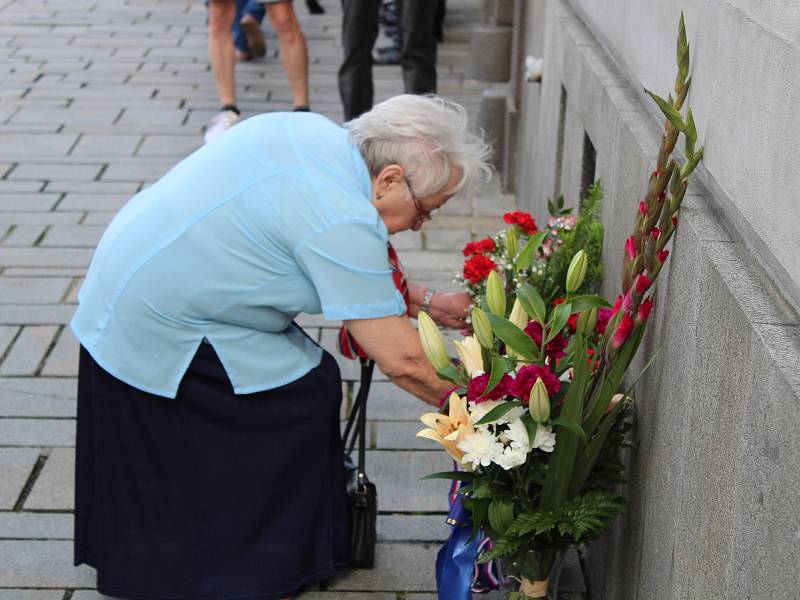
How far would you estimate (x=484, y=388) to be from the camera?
235 cm

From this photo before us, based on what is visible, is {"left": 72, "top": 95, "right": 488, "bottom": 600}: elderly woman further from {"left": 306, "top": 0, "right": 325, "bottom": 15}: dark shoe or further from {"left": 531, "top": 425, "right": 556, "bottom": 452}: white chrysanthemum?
{"left": 306, "top": 0, "right": 325, "bottom": 15}: dark shoe

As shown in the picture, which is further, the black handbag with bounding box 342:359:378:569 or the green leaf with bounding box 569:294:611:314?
the black handbag with bounding box 342:359:378:569

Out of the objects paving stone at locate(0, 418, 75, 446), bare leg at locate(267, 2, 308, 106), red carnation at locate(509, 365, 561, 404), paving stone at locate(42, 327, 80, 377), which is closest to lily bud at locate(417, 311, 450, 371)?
red carnation at locate(509, 365, 561, 404)

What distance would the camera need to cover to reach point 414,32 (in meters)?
6.68

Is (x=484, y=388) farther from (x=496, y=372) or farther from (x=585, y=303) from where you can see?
(x=585, y=303)

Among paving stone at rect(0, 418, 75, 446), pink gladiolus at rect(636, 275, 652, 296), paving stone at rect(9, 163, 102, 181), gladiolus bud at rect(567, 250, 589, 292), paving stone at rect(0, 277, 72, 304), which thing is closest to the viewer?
pink gladiolus at rect(636, 275, 652, 296)

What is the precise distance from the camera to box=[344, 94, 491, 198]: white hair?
2869 mm

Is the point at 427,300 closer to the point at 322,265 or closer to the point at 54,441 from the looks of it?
the point at 322,265

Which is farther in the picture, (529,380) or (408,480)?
(408,480)

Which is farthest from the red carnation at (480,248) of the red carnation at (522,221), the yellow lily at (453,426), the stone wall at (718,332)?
the yellow lily at (453,426)

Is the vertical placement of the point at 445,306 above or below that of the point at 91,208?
above

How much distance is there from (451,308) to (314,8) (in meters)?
7.62

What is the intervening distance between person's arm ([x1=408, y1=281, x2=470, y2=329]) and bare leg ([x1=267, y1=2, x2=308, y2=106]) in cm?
393

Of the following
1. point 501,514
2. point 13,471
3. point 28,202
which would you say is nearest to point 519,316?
point 501,514
